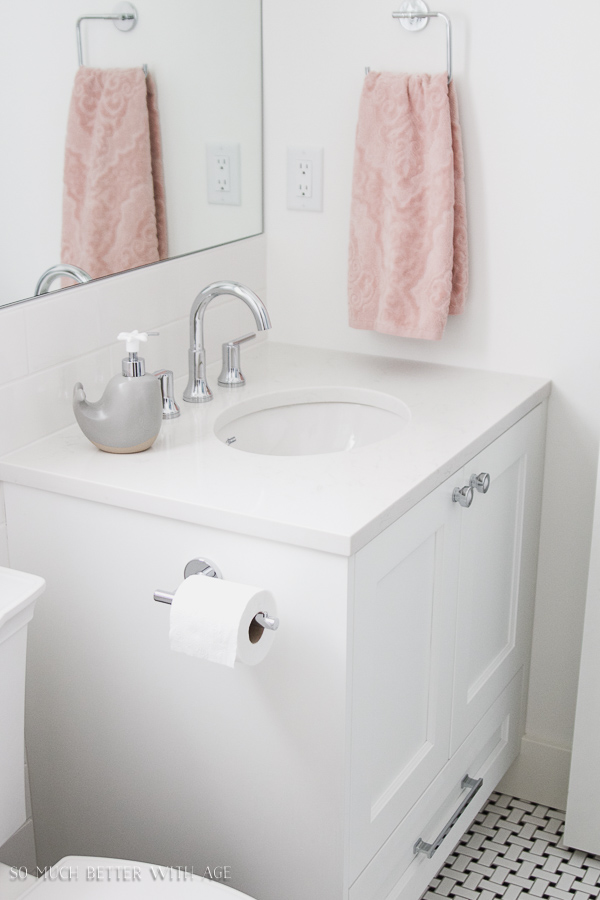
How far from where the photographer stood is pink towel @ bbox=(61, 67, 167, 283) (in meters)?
1.49

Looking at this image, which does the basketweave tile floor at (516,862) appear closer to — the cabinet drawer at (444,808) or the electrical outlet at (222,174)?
the cabinet drawer at (444,808)

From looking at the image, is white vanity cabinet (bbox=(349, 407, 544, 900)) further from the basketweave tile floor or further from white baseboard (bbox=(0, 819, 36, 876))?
white baseboard (bbox=(0, 819, 36, 876))

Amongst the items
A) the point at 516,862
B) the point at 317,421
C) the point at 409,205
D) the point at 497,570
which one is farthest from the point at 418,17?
the point at 516,862

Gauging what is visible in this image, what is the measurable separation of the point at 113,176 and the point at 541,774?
1457mm

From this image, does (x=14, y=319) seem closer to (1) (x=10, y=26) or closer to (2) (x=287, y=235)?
(1) (x=10, y=26)

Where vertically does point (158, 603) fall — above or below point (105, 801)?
above

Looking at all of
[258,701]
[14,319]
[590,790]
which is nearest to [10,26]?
[14,319]

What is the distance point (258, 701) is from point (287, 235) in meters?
1.02

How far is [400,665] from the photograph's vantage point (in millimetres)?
1411

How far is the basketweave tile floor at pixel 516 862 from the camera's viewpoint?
1.79m

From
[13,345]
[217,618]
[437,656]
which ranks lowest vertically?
[437,656]

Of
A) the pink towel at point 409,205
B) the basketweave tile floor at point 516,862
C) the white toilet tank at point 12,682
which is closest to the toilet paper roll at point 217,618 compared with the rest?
the white toilet tank at point 12,682

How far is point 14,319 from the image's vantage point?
4.64 feet

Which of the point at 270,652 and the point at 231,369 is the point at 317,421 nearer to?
the point at 231,369
